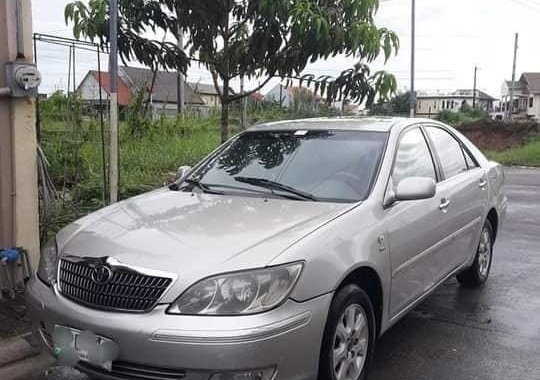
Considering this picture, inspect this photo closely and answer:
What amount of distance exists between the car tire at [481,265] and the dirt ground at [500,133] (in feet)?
78.2

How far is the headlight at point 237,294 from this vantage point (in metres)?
2.65

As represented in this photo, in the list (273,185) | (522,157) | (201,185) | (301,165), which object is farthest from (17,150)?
(522,157)

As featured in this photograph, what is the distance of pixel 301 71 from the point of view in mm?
6488

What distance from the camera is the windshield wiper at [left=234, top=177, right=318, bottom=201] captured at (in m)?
3.68

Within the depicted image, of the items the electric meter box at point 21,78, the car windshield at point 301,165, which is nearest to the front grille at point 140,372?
the car windshield at point 301,165

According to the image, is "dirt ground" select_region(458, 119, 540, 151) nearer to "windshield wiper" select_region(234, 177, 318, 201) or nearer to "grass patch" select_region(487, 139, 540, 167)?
"grass patch" select_region(487, 139, 540, 167)

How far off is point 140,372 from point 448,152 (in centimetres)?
330

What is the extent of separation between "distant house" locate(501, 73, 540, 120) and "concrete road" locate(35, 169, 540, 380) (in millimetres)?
62695

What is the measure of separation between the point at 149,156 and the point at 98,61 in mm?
4835

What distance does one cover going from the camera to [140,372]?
2.68 m

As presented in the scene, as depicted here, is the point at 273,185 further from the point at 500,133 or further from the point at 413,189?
the point at 500,133

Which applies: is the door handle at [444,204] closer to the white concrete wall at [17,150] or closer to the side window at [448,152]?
the side window at [448,152]

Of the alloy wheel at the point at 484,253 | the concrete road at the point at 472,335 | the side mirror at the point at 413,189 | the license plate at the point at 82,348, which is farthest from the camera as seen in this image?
the alloy wheel at the point at 484,253

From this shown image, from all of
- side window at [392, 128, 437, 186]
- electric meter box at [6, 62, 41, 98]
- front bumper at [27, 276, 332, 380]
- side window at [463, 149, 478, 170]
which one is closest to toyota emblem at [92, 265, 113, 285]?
front bumper at [27, 276, 332, 380]
